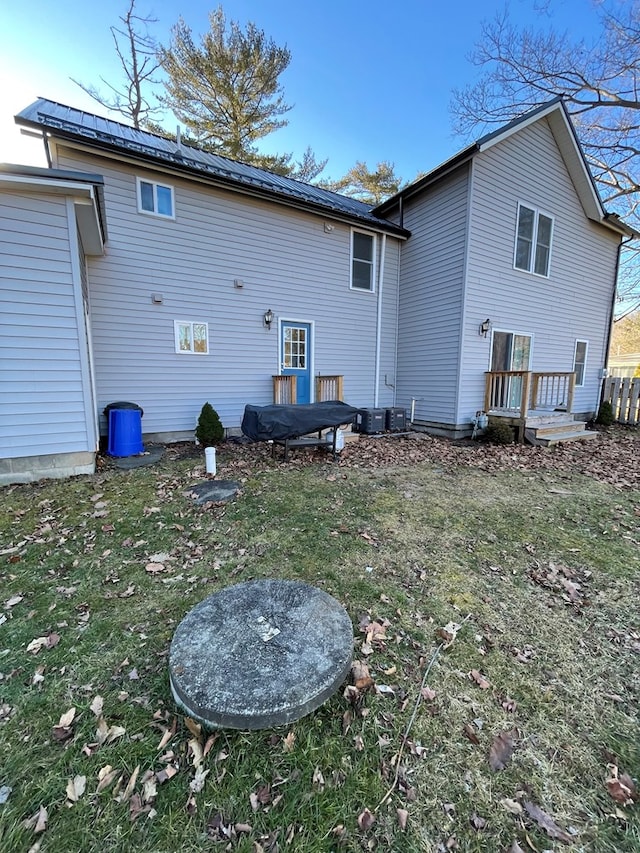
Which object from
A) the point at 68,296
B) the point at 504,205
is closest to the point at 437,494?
the point at 68,296

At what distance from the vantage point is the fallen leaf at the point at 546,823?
1.38 m

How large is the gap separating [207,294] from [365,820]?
26.8 feet

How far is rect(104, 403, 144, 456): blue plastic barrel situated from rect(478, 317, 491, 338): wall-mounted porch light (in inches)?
317

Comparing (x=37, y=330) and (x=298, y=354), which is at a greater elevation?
(x=37, y=330)

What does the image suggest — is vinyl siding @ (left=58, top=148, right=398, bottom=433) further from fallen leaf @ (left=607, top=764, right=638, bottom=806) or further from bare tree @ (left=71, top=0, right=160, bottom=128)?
bare tree @ (left=71, top=0, right=160, bottom=128)

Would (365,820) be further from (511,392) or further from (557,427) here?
(511,392)

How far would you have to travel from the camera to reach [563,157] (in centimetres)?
1005

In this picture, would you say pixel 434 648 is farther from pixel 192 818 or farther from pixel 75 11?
pixel 75 11

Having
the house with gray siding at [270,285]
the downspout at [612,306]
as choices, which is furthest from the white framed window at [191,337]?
the downspout at [612,306]

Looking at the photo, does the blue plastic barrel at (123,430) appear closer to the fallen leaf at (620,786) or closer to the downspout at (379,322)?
the downspout at (379,322)

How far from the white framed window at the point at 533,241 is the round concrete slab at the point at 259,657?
413 inches

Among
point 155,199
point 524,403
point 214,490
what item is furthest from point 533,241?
point 214,490

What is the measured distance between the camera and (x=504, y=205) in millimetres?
8992

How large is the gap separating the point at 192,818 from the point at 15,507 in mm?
4063
